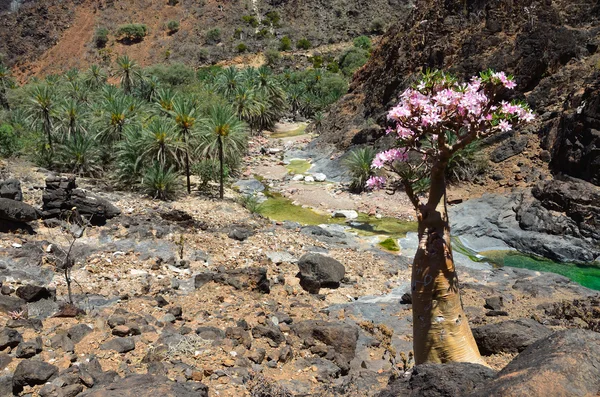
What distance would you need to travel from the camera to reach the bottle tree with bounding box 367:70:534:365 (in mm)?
5137

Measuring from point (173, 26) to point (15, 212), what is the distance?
239 feet

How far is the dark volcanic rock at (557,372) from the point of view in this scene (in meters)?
2.85

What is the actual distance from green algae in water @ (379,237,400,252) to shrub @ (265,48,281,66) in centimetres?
5665

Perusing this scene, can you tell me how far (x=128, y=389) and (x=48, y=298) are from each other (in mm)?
5362

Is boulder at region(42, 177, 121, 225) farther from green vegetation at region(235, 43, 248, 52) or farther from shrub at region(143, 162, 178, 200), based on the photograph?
green vegetation at region(235, 43, 248, 52)

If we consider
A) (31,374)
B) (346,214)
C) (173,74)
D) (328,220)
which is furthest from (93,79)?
(31,374)

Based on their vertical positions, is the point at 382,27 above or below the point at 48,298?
above

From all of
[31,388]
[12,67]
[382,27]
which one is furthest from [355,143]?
[12,67]

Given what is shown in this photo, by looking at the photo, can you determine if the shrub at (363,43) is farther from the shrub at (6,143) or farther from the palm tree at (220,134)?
the shrub at (6,143)

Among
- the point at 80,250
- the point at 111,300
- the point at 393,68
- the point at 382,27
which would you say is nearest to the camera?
the point at 111,300

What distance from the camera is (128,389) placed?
4559mm

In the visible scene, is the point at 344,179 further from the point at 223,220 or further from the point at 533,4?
the point at 533,4

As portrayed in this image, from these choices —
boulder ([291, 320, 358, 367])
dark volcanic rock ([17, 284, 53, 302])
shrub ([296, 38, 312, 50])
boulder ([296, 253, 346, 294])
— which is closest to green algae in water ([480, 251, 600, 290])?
boulder ([296, 253, 346, 294])

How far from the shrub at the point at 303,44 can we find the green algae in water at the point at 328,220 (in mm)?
55738
